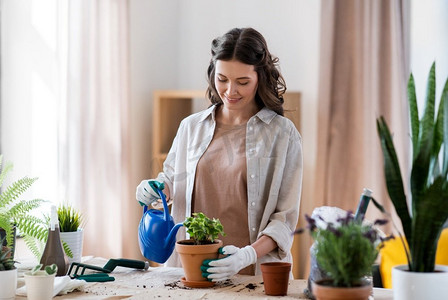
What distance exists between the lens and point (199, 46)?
5.20m

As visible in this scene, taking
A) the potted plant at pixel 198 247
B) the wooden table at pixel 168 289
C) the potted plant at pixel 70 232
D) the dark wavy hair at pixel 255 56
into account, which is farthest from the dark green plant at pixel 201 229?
the dark wavy hair at pixel 255 56

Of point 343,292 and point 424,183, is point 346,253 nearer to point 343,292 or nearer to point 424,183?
point 343,292

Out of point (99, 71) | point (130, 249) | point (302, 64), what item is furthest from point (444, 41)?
point (130, 249)

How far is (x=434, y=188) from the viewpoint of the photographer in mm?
1710

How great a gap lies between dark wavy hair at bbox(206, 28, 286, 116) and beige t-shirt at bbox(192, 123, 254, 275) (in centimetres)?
16

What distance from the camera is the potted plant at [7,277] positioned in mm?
2000

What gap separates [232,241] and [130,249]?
228 centimetres

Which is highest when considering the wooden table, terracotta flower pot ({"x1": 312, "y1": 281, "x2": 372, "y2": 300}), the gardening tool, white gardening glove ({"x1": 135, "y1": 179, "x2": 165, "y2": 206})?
white gardening glove ({"x1": 135, "y1": 179, "x2": 165, "y2": 206})

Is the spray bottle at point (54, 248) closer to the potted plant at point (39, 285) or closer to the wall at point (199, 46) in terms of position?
the potted plant at point (39, 285)

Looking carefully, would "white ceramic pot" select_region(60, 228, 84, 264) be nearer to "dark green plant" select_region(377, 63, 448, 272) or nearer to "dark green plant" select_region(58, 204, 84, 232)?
"dark green plant" select_region(58, 204, 84, 232)

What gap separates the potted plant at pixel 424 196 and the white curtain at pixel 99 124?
2815 mm

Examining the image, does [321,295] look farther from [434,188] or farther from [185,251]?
[185,251]

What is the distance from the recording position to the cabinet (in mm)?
4738

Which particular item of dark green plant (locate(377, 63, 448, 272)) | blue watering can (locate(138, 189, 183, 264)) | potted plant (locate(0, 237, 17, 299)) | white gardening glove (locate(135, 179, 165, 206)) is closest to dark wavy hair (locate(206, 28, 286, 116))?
white gardening glove (locate(135, 179, 165, 206))
